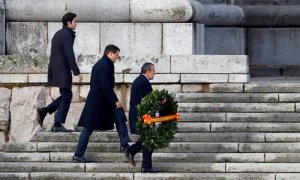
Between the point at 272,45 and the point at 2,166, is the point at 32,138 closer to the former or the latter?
the point at 2,166

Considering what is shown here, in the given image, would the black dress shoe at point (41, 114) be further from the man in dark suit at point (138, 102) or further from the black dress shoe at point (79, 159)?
the man in dark suit at point (138, 102)

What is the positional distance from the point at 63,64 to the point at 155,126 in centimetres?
222

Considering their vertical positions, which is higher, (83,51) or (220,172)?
(83,51)

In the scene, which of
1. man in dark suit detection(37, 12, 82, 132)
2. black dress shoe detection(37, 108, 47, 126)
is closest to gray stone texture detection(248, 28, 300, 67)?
black dress shoe detection(37, 108, 47, 126)

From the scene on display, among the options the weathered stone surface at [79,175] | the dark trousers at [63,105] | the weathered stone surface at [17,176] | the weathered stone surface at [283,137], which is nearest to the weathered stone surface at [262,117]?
the weathered stone surface at [283,137]

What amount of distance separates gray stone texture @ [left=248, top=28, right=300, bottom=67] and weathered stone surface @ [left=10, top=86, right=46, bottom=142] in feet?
24.5

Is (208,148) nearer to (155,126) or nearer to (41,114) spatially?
(155,126)

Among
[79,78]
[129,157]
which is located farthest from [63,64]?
[129,157]

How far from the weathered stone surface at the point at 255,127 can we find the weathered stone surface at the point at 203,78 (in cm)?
129

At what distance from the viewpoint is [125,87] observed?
2391 centimetres

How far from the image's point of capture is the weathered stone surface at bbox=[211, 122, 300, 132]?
22.6m

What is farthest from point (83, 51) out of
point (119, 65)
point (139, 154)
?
point (139, 154)

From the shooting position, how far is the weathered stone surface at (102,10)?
24688 mm

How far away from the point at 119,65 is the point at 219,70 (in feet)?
4.68
